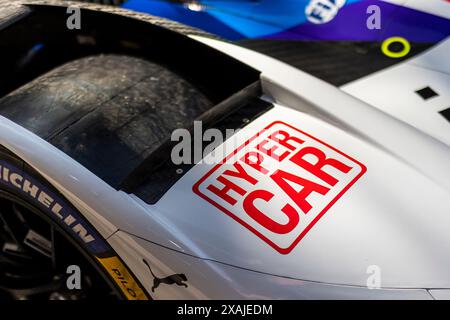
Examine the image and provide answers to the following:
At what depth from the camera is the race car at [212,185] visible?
101cm

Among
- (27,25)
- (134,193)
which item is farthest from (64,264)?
(27,25)

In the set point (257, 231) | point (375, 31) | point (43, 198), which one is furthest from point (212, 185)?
point (375, 31)

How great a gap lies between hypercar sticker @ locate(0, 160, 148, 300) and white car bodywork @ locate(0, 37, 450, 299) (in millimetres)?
29

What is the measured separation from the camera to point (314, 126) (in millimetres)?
1294

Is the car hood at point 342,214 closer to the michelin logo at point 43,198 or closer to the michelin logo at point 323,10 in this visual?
the michelin logo at point 43,198

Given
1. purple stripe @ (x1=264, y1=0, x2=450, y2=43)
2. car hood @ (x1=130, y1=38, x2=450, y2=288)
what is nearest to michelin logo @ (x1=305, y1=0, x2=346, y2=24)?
purple stripe @ (x1=264, y1=0, x2=450, y2=43)

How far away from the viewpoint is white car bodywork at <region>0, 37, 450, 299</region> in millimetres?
981

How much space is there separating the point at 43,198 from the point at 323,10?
140cm

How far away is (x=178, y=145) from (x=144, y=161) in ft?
0.32

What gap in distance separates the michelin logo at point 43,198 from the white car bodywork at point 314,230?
51 millimetres

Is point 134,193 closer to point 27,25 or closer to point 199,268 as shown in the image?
point 199,268

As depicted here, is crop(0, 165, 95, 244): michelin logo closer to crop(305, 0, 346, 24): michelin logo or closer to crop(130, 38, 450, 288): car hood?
crop(130, 38, 450, 288): car hood

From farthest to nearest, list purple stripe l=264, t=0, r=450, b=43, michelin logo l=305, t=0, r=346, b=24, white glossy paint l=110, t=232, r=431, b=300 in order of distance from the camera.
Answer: michelin logo l=305, t=0, r=346, b=24
purple stripe l=264, t=0, r=450, b=43
white glossy paint l=110, t=232, r=431, b=300

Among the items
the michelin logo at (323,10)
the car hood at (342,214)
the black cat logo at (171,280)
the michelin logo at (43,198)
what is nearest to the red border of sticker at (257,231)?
the car hood at (342,214)
